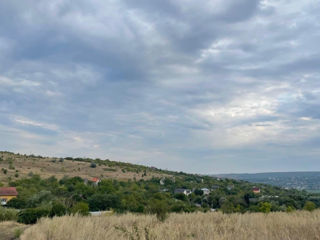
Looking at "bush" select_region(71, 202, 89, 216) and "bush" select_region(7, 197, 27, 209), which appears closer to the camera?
"bush" select_region(71, 202, 89, 216)

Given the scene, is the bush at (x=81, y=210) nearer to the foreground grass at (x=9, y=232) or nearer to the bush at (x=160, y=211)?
the foreground grass at (x=9, y=232)

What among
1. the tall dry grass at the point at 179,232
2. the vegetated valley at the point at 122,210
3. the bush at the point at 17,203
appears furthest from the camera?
the bush at the point at 17,203

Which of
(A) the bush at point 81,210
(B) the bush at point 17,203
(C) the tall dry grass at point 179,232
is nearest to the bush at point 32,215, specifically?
(A) the bush at point 81,210

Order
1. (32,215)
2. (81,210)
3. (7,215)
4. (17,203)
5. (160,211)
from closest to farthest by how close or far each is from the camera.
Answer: (160,211), (32,215), (7,215), (81,210), (17,203)

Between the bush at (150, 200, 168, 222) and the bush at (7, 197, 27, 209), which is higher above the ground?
the bush at (150, 200, 168, 222)

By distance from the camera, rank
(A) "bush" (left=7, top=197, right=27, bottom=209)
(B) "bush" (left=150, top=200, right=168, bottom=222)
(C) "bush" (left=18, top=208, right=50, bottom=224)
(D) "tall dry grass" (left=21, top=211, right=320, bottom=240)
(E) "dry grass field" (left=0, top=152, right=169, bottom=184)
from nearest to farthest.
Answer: (D) "tall dry grass" (left=21, top=211, right=320, bottom=240) < (B) "bush" (left=150, top=200, right=168, bottom=222) < (C) "bush" (left=18, top=208, right=50, bottom=224) < (A) "bush" (left=7, top=197, right=27, bottom=209) < (E) "dry grass field" (left=0, top=152, right=169, bottom=184)

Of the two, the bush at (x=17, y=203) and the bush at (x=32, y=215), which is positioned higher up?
the bush at (x=32, y=215)

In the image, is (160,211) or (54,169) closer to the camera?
(160,211)

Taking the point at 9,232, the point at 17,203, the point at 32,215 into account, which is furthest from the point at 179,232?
the point at 17,203

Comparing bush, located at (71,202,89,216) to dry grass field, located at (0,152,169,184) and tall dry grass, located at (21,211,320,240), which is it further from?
dry grass field, located at (0,152,169,184)

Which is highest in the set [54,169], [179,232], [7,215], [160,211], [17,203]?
[54,169]

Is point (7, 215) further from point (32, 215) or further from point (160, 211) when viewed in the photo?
point (160, 211)

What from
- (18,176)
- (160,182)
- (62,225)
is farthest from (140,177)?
(62,225)

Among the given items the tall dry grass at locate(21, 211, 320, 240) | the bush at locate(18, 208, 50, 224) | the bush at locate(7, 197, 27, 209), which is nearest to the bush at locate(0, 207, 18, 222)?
the bush at locate(18, 208, 50, 224)
